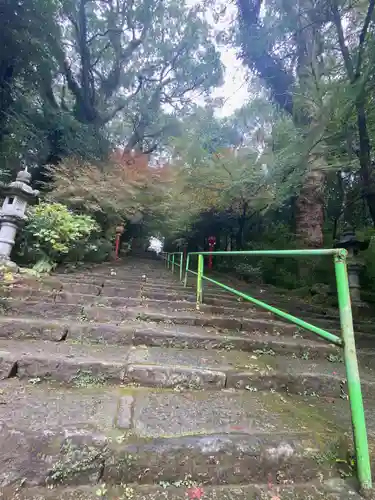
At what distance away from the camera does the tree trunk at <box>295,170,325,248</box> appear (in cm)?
623

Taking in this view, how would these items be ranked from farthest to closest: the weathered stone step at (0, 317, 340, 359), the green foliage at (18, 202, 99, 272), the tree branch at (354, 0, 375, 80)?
the green foliage at (18, 202, 99, 272)
the tree branch at (354, 0, 375, 80)
the weathered stone step at (0, 317, 340, 359)

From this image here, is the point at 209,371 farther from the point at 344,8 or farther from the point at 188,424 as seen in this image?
the point at 344,8

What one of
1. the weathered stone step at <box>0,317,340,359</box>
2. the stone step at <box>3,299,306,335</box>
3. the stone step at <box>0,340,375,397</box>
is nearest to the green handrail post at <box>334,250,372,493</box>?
the stone step at <box>0,340,375,397</box>

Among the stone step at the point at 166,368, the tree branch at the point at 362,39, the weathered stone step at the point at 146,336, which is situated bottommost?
the stone step at the point at 166,368

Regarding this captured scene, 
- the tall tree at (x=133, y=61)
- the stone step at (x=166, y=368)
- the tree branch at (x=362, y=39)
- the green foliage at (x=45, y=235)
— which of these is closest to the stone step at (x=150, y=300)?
the stone step at (x=166, y=368)

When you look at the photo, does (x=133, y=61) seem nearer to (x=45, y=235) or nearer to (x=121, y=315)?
(x=45, y=235)

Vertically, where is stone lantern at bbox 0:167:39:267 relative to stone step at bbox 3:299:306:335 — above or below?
above

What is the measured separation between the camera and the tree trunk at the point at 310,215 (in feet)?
20.4

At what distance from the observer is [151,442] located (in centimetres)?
100

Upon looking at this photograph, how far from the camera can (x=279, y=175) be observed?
4.42 m

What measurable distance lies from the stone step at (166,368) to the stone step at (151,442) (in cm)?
14

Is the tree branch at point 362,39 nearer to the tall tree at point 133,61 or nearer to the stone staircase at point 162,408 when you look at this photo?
the stone staircase at point 162,408

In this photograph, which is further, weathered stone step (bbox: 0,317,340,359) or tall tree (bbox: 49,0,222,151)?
tall tree (bbox: 49,0,222,151)

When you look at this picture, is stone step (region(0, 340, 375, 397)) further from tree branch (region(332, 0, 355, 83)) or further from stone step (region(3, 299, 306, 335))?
tree branch (region(332, 0, 355, 83))
